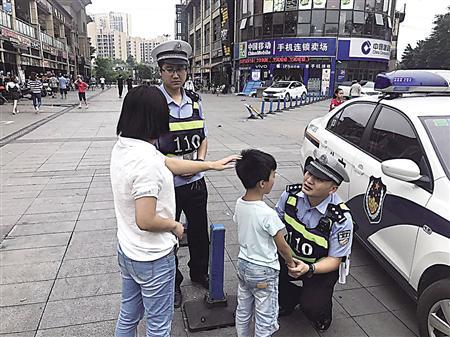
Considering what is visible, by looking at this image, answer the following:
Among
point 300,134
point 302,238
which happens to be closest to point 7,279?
point 302,238

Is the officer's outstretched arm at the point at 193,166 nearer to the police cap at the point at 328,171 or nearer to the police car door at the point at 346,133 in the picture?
the police cap at the point at 328,171

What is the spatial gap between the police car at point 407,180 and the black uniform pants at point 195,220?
4.38 feet

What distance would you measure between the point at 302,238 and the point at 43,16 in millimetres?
44099

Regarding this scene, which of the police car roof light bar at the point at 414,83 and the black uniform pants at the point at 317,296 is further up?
the police car roof light bar at the point at 414,83

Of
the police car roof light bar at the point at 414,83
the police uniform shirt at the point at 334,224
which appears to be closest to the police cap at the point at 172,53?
the police uniform shirt at the point at 334,224

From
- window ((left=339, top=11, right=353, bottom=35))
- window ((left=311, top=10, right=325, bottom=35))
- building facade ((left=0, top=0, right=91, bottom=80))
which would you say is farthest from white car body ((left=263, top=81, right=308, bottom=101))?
building facade ((left=0, top=0, right=91, bottom=80))

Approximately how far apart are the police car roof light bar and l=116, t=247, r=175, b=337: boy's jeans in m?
2.71

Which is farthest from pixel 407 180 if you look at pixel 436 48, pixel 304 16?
pixel 436 48

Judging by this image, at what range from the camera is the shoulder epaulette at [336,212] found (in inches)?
90.2

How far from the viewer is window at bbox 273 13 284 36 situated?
33156 millimetres

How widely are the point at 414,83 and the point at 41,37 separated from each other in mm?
36359

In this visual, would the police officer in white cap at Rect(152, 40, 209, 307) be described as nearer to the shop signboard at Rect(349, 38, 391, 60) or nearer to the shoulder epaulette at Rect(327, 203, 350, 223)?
the shoulder epaulette at Rect(327, 203, 350, 223)

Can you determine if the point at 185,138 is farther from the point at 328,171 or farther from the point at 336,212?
the point at 336,212

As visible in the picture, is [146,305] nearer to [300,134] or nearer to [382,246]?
[382,246]
